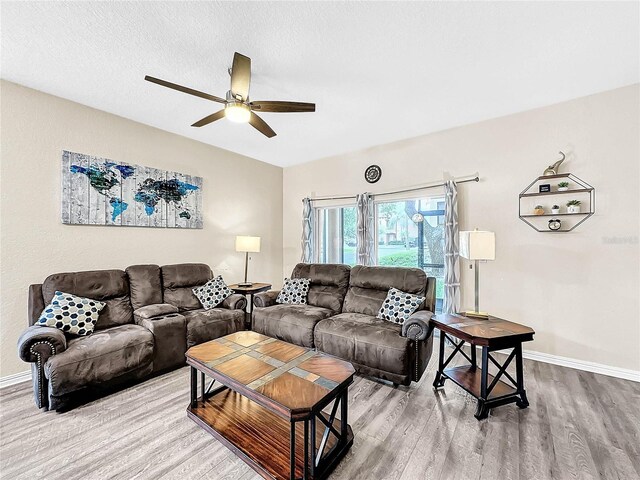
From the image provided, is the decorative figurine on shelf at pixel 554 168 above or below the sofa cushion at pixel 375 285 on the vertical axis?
above

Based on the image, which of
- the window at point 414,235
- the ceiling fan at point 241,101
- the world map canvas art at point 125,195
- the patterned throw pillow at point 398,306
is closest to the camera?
the ceiling fan at point 241,101

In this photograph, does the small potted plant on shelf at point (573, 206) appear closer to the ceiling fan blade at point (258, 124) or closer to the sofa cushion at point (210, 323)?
the ceiling fan blade at point (258, 124)

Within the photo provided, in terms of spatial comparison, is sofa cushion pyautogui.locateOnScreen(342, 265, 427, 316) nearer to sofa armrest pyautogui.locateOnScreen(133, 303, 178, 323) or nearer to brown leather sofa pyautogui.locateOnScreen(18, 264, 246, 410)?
brown leather sofa pyautogui.locateOnScreen(18, 264, 246, 410)

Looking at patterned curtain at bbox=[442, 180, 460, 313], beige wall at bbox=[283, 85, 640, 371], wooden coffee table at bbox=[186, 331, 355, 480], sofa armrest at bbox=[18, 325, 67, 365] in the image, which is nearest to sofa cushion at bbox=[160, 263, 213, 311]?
sofa armrest at bbox=[18, 325, 67, 365]

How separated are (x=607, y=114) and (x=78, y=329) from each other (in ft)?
18.7

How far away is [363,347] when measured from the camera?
2703 mm

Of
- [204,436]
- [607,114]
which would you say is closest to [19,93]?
[204,436]

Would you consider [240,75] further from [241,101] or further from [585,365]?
[585,365]

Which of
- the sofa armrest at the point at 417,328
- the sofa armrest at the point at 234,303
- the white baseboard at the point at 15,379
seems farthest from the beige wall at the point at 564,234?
the white baseboard at the point at 15,379

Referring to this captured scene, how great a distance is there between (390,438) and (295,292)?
2.24 m

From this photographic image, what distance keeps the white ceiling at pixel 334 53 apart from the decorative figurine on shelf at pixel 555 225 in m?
1.35

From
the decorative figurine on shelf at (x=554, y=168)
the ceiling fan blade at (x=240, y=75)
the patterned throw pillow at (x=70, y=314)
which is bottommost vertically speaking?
the patterned throw pillow at (x=70, y=314)

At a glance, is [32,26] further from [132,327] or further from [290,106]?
[132,327]

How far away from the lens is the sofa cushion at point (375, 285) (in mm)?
3221
